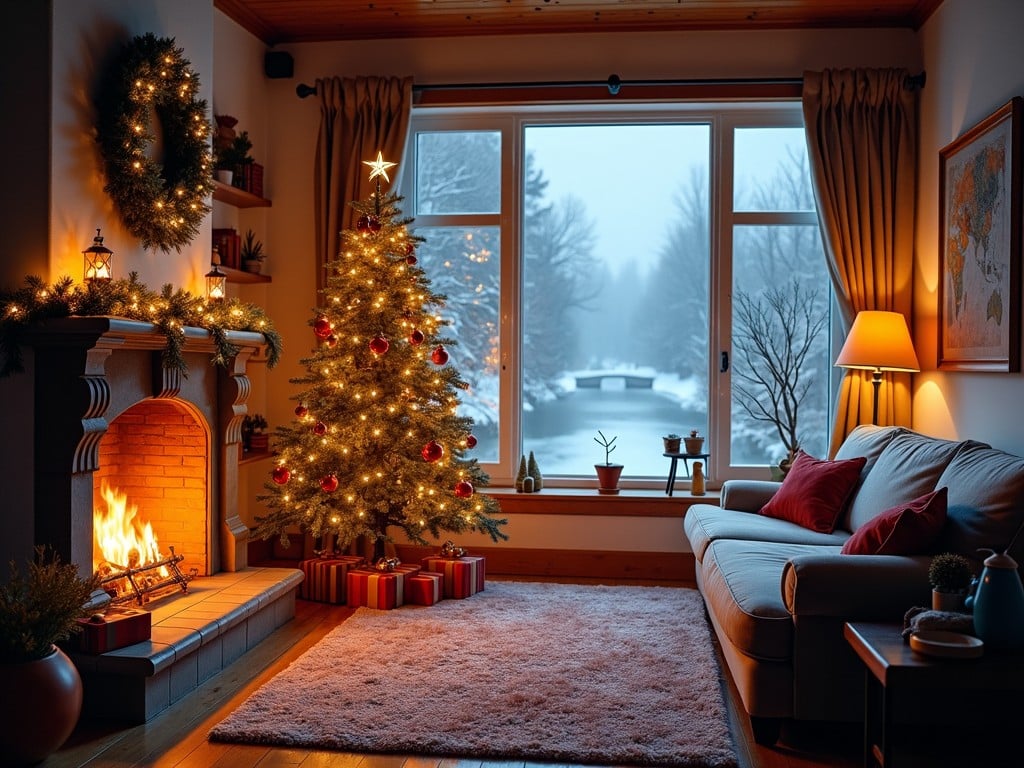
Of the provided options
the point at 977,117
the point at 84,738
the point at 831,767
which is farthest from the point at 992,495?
the point at 84,738

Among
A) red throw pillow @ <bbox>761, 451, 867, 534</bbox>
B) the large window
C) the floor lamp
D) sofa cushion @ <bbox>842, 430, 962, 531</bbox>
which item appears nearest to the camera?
sofa cushion @ <bbox>842, 430, 962, 531</bbox>

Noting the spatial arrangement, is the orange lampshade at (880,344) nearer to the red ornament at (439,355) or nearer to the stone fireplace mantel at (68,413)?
the red ornament at (439,355)

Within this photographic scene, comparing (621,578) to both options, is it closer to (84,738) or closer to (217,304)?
(217,304)

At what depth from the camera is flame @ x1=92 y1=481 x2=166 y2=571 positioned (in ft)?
12.0

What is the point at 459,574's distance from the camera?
15.1 feet

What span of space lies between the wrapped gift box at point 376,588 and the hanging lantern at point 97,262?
1.92 metres

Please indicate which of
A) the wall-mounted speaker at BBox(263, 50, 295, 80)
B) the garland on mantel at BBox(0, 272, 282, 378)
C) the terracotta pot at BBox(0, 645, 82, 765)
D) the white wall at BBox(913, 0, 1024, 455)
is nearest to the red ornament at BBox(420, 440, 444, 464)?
the garland on mantel at BBox(0, 272, 282, 378)

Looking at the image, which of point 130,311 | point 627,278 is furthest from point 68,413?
point 627,278

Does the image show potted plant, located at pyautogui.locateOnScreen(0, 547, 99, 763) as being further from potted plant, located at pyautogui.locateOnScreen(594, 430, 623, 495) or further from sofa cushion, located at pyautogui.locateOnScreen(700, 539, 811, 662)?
potted plant, located at pyautogui.locateOnScreen(594, 430, 623, 495)

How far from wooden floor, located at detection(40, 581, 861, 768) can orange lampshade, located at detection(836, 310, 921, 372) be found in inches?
83.3

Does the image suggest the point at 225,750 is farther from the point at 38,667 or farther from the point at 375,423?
the point at 375,423

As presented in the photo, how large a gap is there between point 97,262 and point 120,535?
122 centimetres

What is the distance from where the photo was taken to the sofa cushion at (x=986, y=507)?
9.20ft

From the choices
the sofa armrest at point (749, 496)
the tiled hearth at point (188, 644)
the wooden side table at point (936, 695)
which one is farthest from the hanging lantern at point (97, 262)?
the sofa armrest at point (749, 496)
